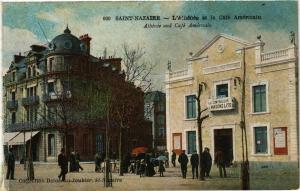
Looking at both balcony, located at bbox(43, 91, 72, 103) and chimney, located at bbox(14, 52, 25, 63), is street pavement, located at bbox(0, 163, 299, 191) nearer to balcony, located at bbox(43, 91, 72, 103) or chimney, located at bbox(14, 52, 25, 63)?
balcony, located at bbox(43, 91, 72, 103)

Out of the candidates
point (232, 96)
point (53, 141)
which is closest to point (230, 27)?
point (232, 96)

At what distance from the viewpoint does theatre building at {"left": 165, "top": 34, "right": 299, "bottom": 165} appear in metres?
12.8

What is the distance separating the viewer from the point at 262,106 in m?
13.2

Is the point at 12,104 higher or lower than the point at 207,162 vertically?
higher

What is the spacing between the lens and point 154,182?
1291 centimetres

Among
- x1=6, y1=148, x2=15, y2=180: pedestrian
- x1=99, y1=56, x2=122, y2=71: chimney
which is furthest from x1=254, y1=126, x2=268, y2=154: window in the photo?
x1=6, y1=148, x2=15, y2=180: pedestrian

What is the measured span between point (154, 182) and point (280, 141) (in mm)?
2693

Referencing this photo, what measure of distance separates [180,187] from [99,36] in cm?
345

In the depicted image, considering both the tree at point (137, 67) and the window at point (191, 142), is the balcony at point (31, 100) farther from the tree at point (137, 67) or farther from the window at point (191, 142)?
the window at point (191, 142)

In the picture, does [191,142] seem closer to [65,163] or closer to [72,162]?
[72,162]

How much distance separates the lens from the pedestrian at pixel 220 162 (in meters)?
13.0

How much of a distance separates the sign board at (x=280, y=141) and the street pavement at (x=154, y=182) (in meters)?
0.39

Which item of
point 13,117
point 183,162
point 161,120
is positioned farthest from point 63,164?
point 183,162

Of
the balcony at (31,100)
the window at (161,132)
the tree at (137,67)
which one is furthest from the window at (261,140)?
the balcony at (31,100)
